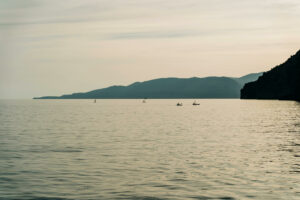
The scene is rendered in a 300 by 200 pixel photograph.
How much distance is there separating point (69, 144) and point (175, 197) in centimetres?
2812

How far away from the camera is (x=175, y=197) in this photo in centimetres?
2239

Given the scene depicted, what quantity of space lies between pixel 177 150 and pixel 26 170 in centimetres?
1635

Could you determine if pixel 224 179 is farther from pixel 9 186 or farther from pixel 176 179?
pixel 9 186

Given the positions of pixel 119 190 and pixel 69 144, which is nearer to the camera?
pixel 119 190

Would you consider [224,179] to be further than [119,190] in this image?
Yes

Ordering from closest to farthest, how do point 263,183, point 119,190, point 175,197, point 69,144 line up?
1. point 175,197
2. point 119,190
3. point 263,183
4. point 69,144

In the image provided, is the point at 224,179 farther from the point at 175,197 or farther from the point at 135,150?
the point at 135,150

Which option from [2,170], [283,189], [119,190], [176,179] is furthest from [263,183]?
[2,170]

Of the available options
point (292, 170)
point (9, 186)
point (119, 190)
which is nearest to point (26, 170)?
point (9, 186)

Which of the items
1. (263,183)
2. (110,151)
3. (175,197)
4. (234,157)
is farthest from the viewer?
(110,151)

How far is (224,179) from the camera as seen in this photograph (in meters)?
26.9

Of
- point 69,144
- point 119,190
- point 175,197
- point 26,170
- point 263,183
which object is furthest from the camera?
point 69,144

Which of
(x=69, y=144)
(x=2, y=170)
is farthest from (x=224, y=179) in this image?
(x=69, y=144)

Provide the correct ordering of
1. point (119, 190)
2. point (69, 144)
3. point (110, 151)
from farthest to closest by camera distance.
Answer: point (69, 144) < point (110, 151) < point (119, 190)
